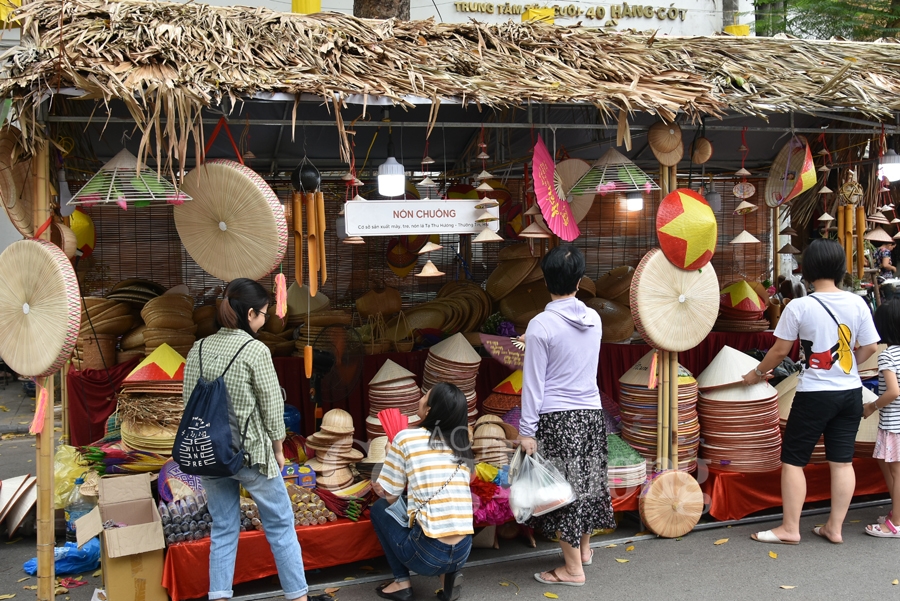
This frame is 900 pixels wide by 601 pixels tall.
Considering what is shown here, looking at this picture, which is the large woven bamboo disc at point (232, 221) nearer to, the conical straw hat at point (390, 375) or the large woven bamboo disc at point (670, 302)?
the conical straw hat at point (390, 375)

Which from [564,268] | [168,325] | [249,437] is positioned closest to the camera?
[249,437]

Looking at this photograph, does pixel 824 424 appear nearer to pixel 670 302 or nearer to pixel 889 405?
pixel 889 405

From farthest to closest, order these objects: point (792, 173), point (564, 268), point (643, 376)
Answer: point (792, 173) → point (643, 376) → point (564, 268)

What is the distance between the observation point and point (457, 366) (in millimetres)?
4777

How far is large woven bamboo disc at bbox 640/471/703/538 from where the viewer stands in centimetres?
432

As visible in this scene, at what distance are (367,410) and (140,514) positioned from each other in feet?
5.75

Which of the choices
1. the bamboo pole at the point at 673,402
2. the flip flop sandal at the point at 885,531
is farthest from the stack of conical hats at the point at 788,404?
the bamboo pole at the point at 673,402

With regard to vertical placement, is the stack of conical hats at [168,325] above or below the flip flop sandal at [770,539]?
above

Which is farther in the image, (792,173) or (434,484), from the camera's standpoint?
(792,173)

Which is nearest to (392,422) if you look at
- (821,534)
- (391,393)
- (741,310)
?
(391,393)

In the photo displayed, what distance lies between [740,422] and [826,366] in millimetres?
708

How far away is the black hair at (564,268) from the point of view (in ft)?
11.9

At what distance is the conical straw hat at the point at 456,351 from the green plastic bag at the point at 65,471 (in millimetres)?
2194

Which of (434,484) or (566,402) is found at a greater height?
(566,402)
